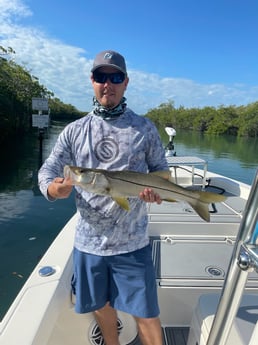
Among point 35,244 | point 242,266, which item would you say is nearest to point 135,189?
point 242,266

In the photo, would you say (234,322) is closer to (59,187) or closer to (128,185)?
(128,185)

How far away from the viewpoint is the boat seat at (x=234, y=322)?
4.41 ft

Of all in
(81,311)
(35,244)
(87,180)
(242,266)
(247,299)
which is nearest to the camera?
(242,266)

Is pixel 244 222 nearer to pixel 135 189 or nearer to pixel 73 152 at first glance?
pixel 135 189

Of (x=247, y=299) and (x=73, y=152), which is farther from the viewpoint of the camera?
(x=73, y=152)

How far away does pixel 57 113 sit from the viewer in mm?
80688

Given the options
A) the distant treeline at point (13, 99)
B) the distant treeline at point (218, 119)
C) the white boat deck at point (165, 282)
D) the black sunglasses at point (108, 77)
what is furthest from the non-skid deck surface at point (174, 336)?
the distant treeline at point (218, 119)

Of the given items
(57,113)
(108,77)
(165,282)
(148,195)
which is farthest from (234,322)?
(57,113)

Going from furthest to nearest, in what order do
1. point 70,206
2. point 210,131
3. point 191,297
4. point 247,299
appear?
1. point 210,131
2. point 70,206
3. point 191,297
4. point 247,299

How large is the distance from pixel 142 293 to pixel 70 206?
7045mm

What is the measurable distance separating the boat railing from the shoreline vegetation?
23.6 metres

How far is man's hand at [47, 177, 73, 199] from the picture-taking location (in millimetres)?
1525

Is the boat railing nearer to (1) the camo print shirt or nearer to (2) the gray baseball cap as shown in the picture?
(1) the camo print shirt

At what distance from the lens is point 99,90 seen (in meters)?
1.71
